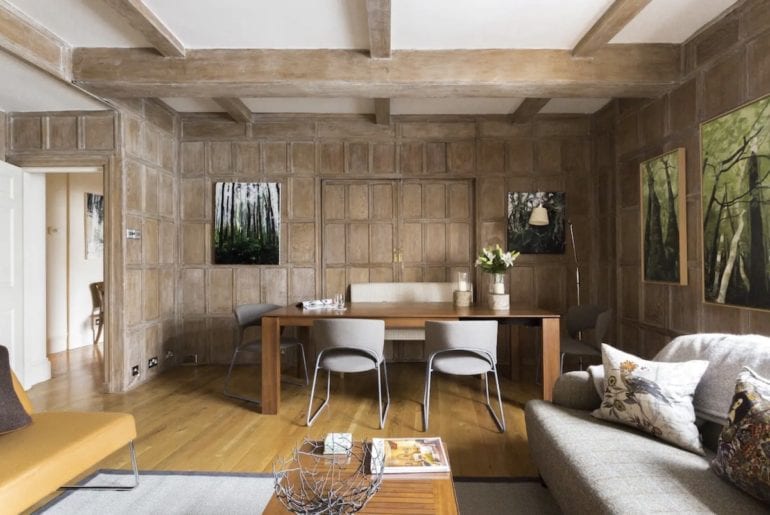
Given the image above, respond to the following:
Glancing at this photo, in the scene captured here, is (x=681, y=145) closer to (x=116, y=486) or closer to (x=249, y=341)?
(x=249, y=341)

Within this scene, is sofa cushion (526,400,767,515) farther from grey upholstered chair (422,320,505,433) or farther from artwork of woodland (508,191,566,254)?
artwork of woodland (508,191,566,254)

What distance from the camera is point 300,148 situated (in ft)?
16.5

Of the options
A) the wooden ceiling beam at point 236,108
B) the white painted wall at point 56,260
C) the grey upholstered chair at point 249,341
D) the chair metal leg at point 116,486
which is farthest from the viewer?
the white painted wall at point 56,260

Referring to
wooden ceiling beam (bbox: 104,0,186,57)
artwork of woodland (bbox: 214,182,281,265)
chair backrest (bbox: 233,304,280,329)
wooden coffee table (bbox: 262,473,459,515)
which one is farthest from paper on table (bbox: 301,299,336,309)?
wooden coffee table (bbox: 262,473,459,515)

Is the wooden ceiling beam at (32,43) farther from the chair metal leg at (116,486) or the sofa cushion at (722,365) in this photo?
the sofa cushion at (722,365)

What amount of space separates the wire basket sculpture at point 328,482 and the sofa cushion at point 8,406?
141 cm

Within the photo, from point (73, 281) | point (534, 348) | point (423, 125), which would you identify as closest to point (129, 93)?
point (423, 125)

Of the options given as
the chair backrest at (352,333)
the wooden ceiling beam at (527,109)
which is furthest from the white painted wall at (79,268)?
the wooden ceiling beam at (527,109)

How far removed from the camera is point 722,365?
Result: 1.91 meters

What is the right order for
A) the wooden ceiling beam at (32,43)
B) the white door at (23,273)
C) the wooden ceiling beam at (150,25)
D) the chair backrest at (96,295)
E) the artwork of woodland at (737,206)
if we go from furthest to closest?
the chair backrest at (96,295), the white door at (23,273), the wooden ceiling beam at (32,43), the wooden ceiling beam at (150,25), the artwork of woodland at (737,206)

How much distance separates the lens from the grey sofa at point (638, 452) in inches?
56.4

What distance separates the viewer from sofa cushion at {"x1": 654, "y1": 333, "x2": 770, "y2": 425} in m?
1.81

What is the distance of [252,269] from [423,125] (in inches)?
103

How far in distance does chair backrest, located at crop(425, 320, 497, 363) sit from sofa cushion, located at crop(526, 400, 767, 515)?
91cm
